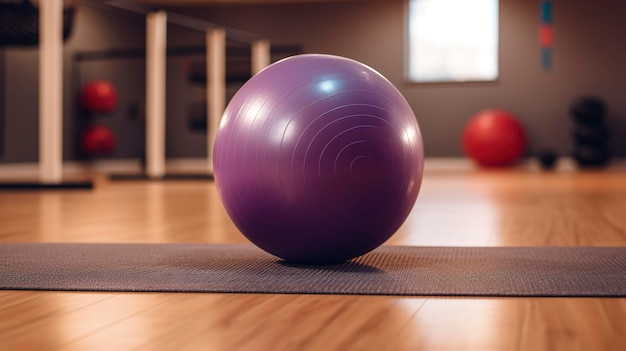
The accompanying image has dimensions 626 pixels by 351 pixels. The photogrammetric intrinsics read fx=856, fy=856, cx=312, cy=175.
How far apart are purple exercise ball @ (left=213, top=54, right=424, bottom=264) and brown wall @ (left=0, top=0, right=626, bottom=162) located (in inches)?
312

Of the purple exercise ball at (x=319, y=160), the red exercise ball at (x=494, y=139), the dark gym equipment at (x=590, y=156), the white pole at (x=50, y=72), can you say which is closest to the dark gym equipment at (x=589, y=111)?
the dark gym equipment at (x=590, y=156)

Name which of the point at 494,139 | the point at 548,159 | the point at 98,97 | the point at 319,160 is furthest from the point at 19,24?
the point at 548,159

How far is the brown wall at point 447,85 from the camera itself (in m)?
9.93

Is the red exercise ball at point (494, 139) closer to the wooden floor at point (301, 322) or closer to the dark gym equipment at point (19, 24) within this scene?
the dark gym equipment at point (19, 24)

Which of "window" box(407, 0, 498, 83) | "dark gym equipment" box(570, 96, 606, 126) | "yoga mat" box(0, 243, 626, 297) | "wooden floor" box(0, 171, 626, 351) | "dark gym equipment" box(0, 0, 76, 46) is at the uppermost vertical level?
"window" box(407, 0, 498, 83)

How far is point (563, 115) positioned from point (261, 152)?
8.86 m

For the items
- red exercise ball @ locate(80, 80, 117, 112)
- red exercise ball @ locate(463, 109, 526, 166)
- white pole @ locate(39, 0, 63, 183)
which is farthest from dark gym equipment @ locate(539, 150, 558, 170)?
white pole @ locate(39, 0, 63, 183)

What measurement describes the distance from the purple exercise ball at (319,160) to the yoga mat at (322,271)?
0.09 m

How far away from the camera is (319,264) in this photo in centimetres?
190

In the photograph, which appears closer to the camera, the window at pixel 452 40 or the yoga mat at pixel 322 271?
the yoga mat at pixel 322 271

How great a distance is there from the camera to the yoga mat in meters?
1.56

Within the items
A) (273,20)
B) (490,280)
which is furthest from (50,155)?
(273,20)

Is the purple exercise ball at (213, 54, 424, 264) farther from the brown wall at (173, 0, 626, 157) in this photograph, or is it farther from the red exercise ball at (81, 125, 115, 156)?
the brown wall at (173, 0, 626, 157)

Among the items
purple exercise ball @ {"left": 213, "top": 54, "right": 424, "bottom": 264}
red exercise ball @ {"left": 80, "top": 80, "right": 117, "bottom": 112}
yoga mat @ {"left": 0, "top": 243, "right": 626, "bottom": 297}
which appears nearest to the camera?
yoga mat @ {"left": 0, "top": 243, "right": 626, "bottom": 297}
